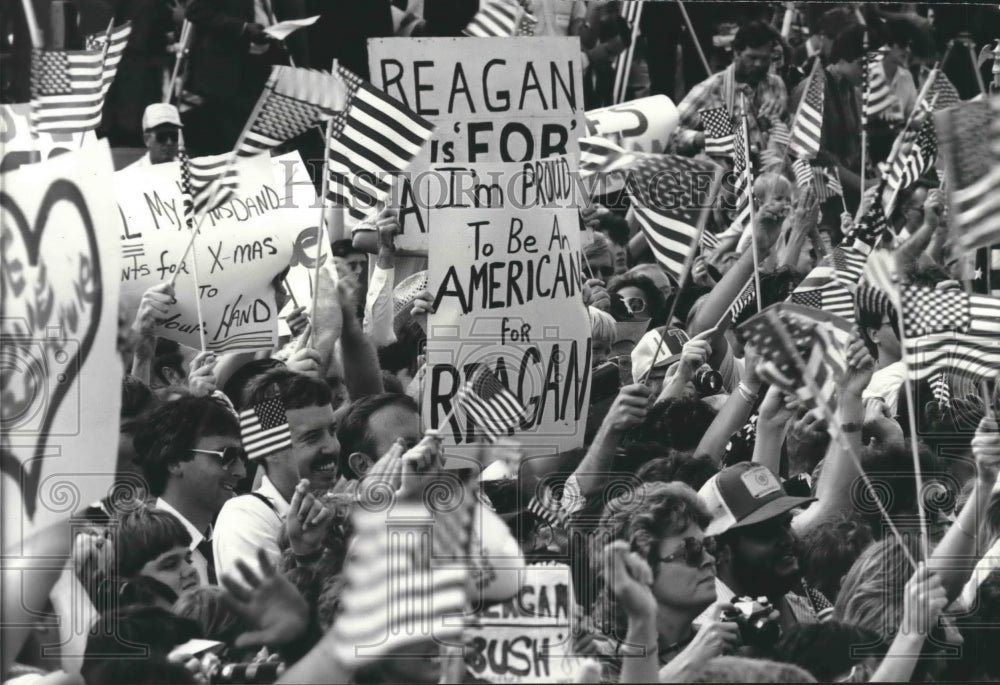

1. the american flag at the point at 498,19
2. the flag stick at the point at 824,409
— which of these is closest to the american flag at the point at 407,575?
the flag stick at the point at 824,409

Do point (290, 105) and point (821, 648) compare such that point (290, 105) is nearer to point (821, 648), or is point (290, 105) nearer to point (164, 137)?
point (164, 137)

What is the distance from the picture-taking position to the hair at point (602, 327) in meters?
7.55

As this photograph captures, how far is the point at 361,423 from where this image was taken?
21.7 ft

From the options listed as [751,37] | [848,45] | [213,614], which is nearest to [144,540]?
[213,614]

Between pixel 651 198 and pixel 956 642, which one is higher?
pixel 651 198

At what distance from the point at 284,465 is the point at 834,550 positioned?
6.54ft

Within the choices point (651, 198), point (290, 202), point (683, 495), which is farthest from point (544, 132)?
point (683, 495)

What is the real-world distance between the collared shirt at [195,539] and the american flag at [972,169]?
9.19 feet

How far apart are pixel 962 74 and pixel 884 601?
3.92 m

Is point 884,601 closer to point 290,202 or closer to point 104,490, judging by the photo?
point 104,490

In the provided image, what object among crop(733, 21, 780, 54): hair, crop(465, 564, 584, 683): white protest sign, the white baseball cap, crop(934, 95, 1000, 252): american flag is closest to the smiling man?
crop(465, 564, 584, 683): white protest sign

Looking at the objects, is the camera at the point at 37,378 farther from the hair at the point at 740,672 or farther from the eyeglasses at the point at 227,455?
the hair at the point at 740,672

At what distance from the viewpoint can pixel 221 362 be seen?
7.57m

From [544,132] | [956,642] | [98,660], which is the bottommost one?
[956,642]
